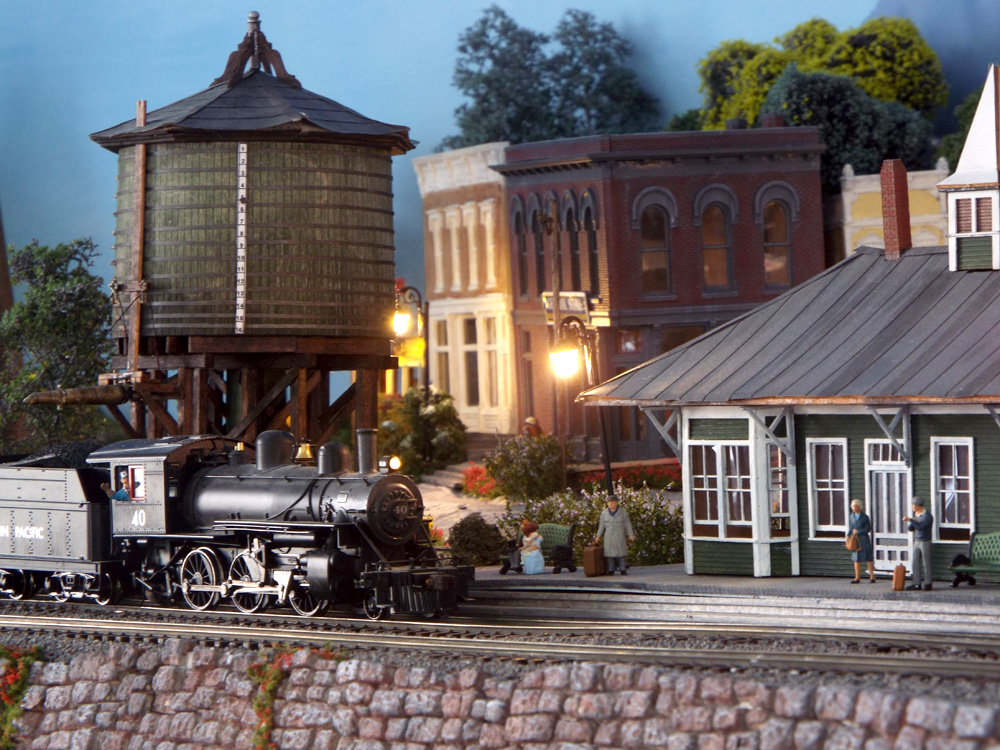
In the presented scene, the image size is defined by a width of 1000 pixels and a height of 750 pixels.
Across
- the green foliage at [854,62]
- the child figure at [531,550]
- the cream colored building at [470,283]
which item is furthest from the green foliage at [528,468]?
the green foliage at [854,62]

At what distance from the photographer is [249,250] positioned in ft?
96.2

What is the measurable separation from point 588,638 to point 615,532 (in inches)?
238

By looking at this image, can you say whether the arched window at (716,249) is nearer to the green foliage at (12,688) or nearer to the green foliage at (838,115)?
the green foliage at (838,115)

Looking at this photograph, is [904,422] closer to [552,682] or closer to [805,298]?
[805,298]

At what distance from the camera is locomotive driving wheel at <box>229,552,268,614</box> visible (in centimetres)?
2455

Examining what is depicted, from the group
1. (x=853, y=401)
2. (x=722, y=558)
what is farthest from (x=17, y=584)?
(x=853, y=401)

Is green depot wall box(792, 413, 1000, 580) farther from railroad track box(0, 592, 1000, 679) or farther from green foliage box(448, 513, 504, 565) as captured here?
green foliage box(448, 513, 504, 565)

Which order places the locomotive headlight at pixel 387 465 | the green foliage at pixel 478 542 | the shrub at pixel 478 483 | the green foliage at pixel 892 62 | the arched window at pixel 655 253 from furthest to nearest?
the green foliage at pixel 892 62 < the arched window at pixel 655 253 < the shrub at pixel 478 483 < the green foliage at pixel 478 542 < the locomotive headlight at pixel 387 465

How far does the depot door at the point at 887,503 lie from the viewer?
80.8ft

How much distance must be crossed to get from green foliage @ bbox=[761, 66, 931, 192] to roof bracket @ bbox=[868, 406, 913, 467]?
26.6m

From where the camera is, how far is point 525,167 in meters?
45.7

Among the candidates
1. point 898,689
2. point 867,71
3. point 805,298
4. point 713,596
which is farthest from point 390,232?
point 867,71

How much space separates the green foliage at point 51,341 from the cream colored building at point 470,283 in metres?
14.3

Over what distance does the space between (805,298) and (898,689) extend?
40.7ft
